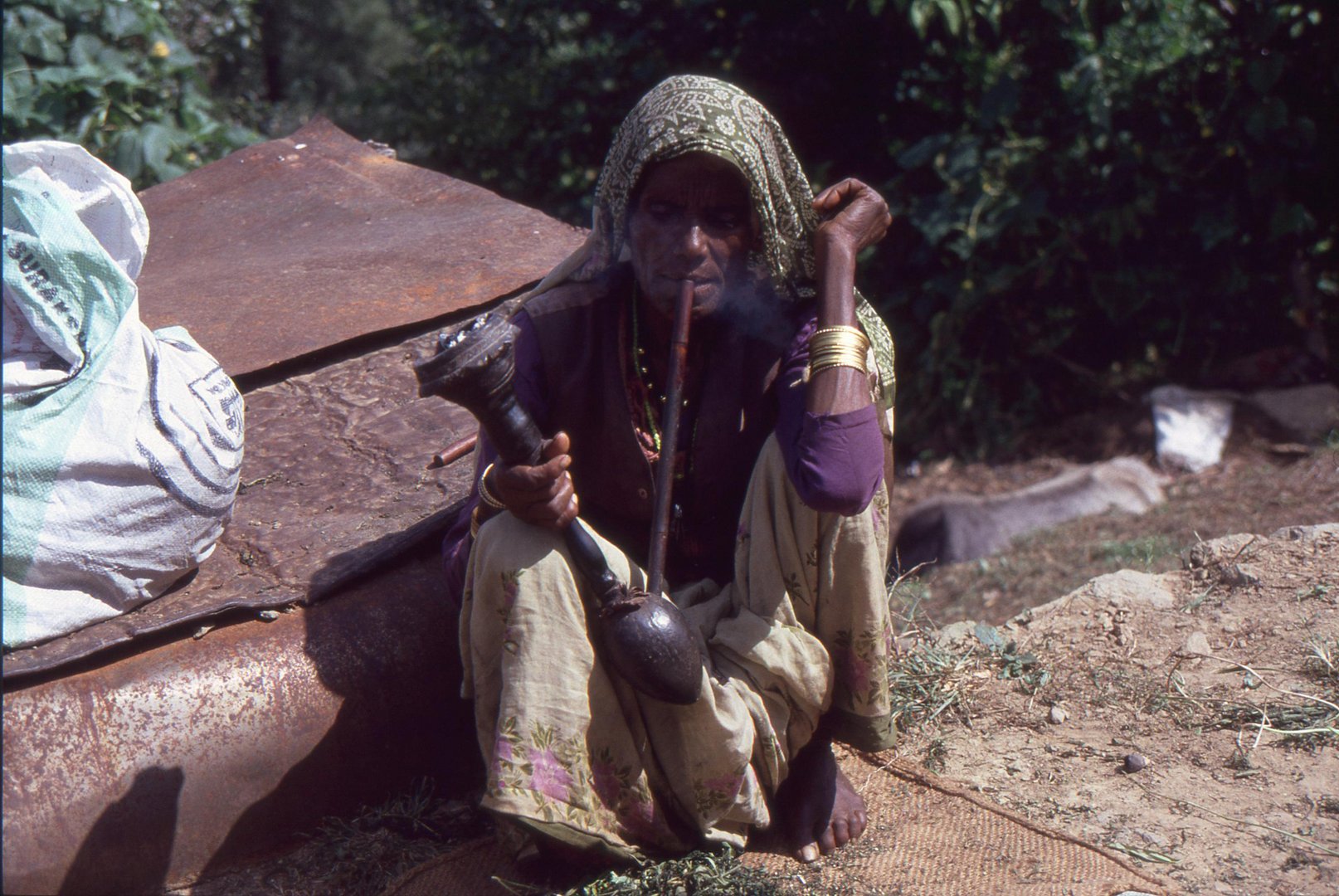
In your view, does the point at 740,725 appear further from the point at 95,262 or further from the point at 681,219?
the point at 95,262

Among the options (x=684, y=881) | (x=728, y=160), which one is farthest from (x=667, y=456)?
(x=684, y=881)

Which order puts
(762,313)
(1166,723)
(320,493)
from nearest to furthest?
(762,313) → (1166,723) → (320,493)

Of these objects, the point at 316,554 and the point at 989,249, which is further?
the point at 989,249

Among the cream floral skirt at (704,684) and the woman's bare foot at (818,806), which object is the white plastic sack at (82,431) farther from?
the woman's bare foot at (818,806)

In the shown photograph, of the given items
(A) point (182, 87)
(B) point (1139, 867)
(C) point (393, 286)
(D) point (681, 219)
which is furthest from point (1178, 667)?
(A) point (182, 87)

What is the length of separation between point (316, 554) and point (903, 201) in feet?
12.5

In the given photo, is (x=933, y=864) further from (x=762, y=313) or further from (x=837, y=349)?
(x=762, y=313)

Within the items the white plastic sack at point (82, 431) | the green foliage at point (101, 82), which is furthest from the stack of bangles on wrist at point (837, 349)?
the green foliage at point (101, 82)

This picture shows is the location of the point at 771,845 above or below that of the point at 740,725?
below

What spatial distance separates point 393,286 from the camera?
11.3 ft

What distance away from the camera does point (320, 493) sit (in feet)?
9.11

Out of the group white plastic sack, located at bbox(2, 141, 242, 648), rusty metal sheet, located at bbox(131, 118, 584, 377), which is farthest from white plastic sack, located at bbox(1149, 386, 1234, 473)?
white plastic sack, located at bbox(2, 141, 242, 648)

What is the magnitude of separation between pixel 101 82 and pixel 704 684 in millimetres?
4339

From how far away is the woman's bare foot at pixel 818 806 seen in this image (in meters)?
2.26
